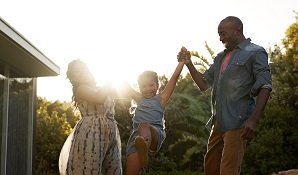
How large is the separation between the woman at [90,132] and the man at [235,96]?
3.23ft

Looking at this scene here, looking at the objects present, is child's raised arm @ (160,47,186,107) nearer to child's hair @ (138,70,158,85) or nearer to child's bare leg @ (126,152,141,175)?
child's hair @ (138,70,158,85)

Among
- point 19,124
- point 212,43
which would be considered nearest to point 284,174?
point 19,124

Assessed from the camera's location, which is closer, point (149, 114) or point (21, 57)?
point (149, 114)

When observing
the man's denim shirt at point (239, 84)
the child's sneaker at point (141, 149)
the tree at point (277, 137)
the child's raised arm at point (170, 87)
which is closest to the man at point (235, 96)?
the man's denim shirt at point (239, 84)

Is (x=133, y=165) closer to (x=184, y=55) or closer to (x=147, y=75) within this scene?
(x=147, y=75)

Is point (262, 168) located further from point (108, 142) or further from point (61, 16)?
point (108, 142)

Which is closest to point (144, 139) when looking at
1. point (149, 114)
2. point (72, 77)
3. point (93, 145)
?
point (149, 114)

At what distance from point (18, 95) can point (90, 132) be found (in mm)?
6740

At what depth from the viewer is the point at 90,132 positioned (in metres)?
5.39

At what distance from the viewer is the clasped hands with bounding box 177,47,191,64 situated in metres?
5.31

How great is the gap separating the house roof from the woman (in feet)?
10.6

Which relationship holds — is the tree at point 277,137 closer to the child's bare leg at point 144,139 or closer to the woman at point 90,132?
the woman at point 90,132

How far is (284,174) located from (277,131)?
8.62 metres

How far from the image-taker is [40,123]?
19.6m
